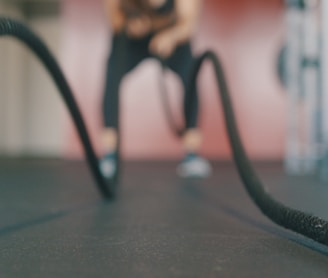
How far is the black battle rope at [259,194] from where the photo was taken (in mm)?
753

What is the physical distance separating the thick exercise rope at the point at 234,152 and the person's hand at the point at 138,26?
829 mm

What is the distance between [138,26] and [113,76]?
1.26 ft

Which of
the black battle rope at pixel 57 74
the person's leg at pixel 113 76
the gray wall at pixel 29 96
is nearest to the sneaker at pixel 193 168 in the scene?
the person's leg at pixel 113 76

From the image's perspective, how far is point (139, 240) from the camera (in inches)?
32.3

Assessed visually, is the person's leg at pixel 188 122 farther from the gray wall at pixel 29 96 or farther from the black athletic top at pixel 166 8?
the gray wall at pixel 29 96

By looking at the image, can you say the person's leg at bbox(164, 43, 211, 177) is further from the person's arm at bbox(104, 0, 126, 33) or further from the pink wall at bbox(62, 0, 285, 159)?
the pink wall at bbox(62, 0, 285, 159)

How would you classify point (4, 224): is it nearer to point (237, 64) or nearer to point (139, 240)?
point (139, 240)

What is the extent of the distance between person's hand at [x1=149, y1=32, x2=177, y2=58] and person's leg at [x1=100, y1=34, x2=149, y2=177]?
0.05m

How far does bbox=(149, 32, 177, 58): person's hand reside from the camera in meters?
2.04

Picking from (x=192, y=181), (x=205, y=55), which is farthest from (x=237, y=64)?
(x=205, y=55)

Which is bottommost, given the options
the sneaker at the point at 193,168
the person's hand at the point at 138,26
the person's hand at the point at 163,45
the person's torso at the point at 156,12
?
the sneaker at the point at 193,168

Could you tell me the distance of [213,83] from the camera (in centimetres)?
380

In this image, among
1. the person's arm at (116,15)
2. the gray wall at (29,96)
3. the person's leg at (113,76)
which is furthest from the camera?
the gray wall at (29,96)

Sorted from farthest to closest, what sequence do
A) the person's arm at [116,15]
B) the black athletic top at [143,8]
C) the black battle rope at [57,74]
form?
1. the black athletic top at [143,8]
2. the person's arm at [116,15]
3. the black battle rope at [57,74]
